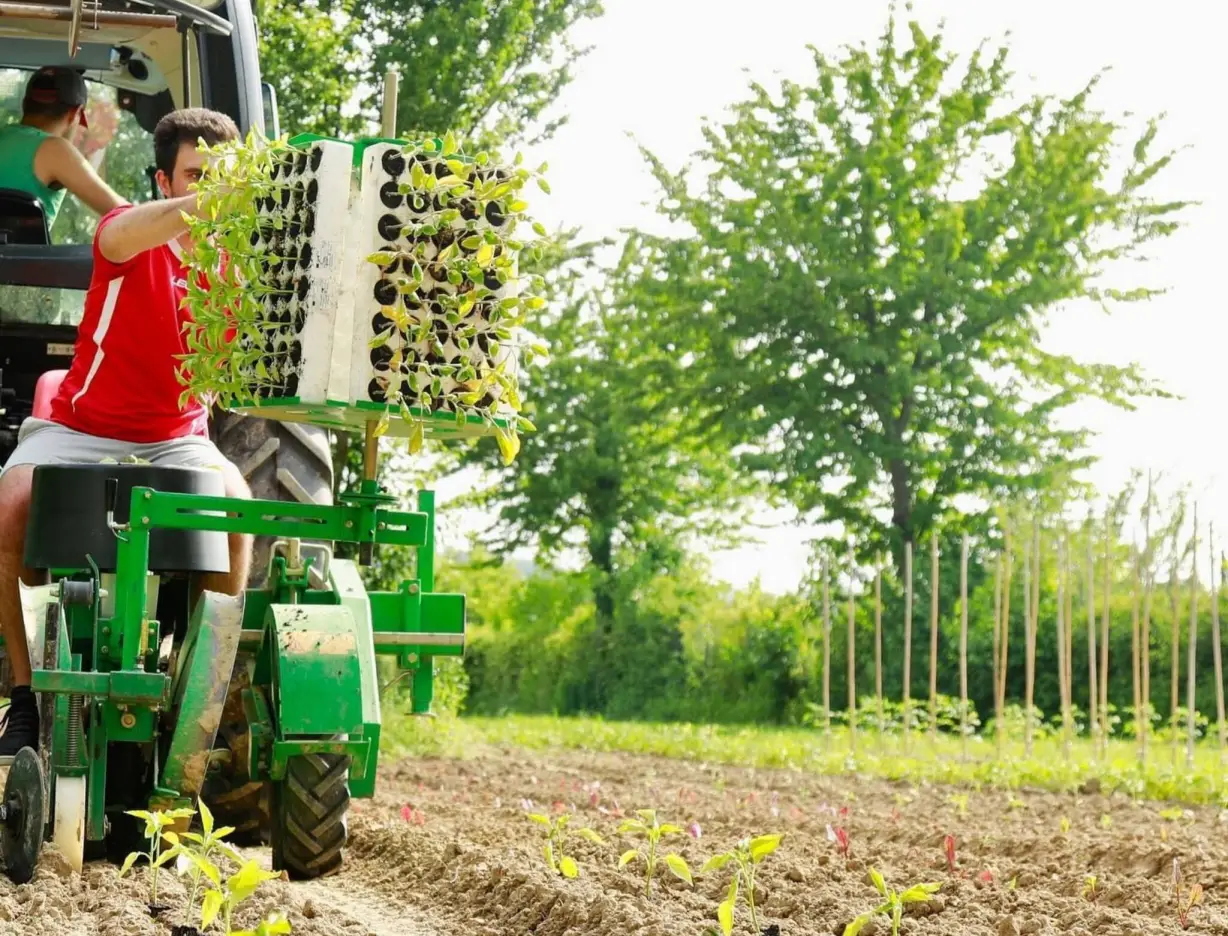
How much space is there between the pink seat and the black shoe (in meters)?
0.77

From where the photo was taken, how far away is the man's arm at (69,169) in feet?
18.3

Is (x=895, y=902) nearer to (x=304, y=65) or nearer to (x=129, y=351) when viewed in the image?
(x=129, y=351)

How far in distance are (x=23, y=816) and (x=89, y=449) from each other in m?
0.94

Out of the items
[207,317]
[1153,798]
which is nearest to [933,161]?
[1153,798]

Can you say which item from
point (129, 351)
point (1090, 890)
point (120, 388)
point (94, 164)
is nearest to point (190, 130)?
point (129, 351)

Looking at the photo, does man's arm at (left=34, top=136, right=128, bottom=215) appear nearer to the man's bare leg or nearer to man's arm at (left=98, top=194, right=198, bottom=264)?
man's arm at (left=98, top=194, right=198, bottom=264)

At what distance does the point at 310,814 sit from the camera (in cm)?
401

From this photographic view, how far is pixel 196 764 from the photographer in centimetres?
399

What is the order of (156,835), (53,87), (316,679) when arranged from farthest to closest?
(53,87)
(156,835)
(316,679)

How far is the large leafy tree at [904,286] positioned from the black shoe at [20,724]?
1863 centimetres

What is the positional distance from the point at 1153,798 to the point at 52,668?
7.42 meters

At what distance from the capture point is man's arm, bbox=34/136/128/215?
5582 millimetres

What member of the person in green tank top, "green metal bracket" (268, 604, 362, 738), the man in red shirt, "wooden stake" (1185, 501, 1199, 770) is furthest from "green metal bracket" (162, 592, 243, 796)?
"wooden stake" (1185, 501, 1199, 770)

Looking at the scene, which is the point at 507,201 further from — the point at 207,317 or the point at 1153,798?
the point at 1153,798
